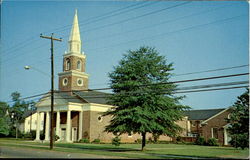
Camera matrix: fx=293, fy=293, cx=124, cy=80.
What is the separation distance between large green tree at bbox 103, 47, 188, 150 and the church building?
21.7 metres

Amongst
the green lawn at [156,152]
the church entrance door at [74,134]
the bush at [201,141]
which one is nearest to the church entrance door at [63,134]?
the church entrance door at [74,134]

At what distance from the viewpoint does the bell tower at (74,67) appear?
57041 millimetres

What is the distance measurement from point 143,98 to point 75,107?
26256mm

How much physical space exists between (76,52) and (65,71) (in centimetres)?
445

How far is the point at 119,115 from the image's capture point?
2722cm

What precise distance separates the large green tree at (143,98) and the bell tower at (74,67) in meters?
29.2

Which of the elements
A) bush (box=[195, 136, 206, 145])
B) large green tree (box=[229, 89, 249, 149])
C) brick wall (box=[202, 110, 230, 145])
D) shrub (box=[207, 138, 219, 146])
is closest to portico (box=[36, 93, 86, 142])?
bush (box=[195, 136, 206, 145])

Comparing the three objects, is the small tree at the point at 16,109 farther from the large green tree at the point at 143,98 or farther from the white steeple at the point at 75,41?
the large green tree at the point at 143,98

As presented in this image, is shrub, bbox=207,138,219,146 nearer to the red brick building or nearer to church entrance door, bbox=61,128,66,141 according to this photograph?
the red brick building

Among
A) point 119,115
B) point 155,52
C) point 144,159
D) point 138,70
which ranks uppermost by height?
point 155,52

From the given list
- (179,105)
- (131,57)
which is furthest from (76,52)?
(179,105)

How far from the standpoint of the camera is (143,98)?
88.0 ft

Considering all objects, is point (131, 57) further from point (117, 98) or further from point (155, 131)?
point (155, 131)

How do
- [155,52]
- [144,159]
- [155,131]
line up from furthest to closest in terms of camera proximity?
[155,52] < [155,131] < [144,159]
